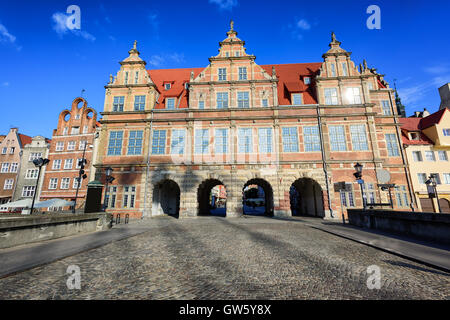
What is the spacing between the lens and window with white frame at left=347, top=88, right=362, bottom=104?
2148 cm

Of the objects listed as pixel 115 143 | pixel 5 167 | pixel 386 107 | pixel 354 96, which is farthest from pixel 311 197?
pixel 5 167

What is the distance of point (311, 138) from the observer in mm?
20828

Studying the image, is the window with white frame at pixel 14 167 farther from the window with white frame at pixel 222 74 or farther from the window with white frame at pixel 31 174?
the window with white frame at pixel 222 74

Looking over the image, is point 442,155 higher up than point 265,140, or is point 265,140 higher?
point 265,140

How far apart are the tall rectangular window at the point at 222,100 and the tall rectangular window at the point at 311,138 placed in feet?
29.2

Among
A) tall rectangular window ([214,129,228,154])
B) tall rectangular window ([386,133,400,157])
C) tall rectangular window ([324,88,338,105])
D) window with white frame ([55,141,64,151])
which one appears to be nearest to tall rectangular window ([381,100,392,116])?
tall rectangular window ([386,133,400,157])

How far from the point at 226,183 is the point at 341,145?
12.4 metres

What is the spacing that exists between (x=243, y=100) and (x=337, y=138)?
10.6m

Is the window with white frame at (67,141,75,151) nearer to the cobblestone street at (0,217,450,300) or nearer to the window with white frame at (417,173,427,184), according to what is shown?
the cobblestone street at (0,217,450,300)

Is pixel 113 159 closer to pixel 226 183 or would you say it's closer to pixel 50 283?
pixel 226 183

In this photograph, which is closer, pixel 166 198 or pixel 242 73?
pixel 242 73

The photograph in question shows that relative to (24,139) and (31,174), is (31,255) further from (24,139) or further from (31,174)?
(24,139)

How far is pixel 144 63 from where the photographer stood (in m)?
23.5
